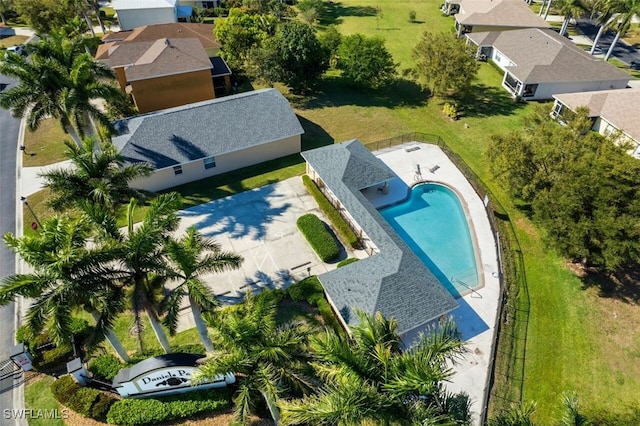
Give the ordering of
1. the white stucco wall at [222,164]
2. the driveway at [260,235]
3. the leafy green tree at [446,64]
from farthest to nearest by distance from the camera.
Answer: the leafy green tree at [446,64], the white stucco wall at [222,164], the driveway at [260,235]

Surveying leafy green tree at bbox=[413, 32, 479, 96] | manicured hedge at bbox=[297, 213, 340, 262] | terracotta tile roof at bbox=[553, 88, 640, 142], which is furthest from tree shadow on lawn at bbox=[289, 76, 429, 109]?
manicured hedge at bbox=[297, 213, 340, 262]

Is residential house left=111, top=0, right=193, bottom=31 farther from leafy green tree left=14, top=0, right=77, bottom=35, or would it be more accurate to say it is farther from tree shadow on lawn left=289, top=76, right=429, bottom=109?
tree shadow on lawn left=289, top=76, right=429, bottom=109

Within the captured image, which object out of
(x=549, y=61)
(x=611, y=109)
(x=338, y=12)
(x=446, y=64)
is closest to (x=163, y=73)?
(x=446, y=64)

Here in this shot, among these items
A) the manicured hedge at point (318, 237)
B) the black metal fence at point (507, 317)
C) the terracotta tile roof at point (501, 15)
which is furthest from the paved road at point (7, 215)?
the terracotta tile roof at point (501, 15)

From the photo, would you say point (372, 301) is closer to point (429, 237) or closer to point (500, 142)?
point (429, 237)

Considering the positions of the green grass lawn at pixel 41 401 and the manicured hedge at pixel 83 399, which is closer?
the manicured hedge at pixel 83 399

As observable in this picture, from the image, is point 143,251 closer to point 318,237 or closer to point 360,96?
point 318,237

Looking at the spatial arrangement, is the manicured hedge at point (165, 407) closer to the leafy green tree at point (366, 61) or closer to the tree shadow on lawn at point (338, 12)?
the leafy green tree at point (366, 61)

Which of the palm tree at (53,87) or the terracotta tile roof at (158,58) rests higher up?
the palm tree at (53,87)
